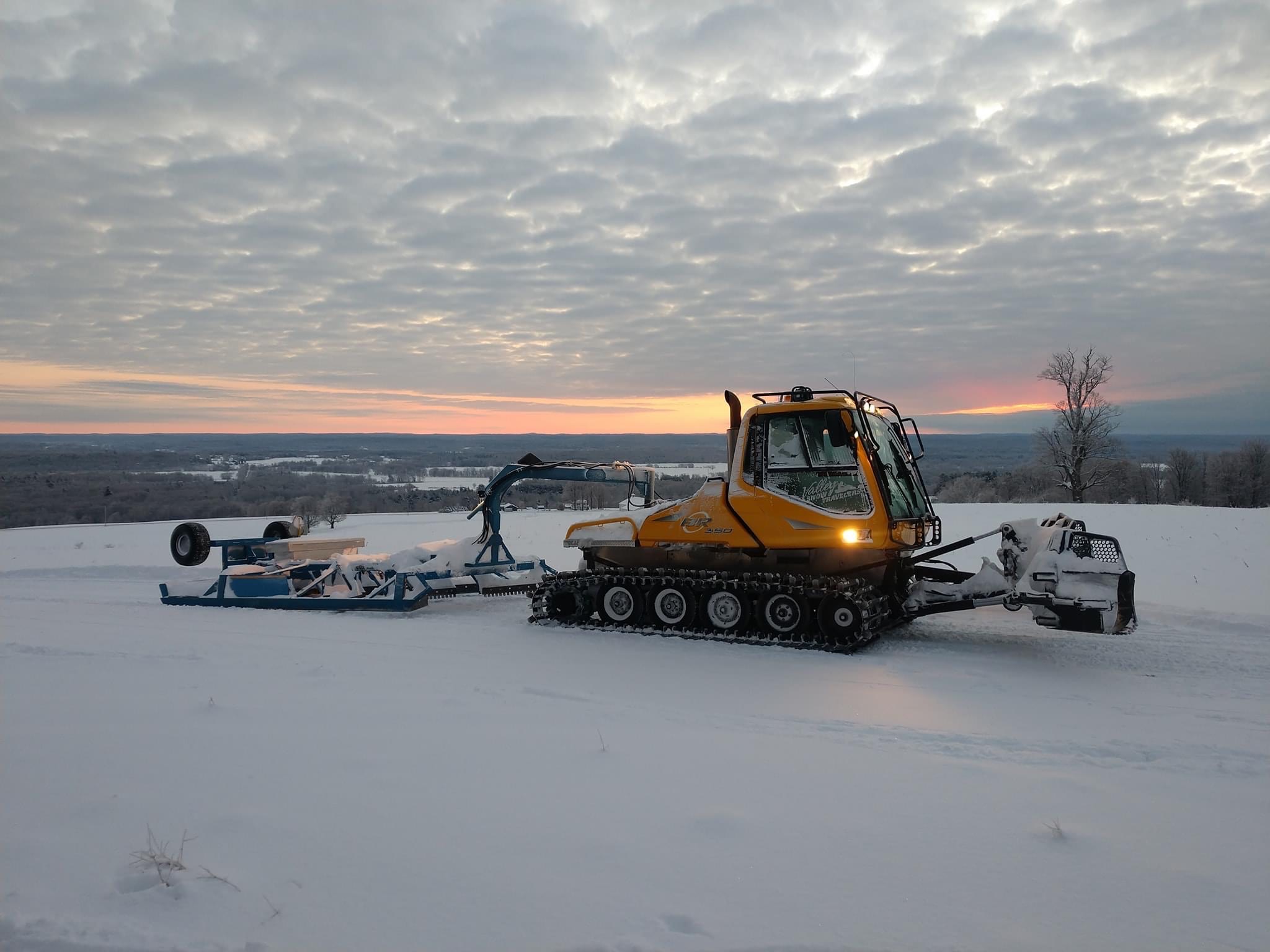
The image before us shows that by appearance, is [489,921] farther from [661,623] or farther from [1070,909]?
[661,623]

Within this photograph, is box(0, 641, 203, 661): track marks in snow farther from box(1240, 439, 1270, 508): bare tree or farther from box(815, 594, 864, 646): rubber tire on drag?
box(1240, 439, 1270, 508): bare tree

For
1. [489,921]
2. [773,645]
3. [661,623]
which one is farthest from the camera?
[661,623]

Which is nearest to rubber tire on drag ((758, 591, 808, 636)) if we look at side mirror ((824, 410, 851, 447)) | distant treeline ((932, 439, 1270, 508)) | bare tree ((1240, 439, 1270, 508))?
side mirror ((824, 410, 851, 447))

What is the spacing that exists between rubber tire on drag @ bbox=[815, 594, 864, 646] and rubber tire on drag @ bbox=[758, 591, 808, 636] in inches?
7.7

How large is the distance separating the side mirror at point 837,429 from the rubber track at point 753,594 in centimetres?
155

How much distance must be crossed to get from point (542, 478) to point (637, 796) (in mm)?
7912

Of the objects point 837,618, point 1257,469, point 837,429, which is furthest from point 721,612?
point 1257,469

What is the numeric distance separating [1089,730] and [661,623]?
4933 millimetres

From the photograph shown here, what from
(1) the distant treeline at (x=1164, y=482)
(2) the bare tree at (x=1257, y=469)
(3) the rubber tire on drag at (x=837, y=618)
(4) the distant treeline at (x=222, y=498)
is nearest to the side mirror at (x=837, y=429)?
(3) the rubber tire on drag at (x=837, y=618)

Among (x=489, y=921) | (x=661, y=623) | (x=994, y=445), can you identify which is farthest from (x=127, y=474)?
(x=994, y=445)

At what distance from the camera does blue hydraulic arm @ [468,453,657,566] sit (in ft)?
38.8

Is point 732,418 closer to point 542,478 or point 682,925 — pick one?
point 542,478

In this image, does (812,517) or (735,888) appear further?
(812,517)

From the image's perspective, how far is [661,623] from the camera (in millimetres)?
9883
